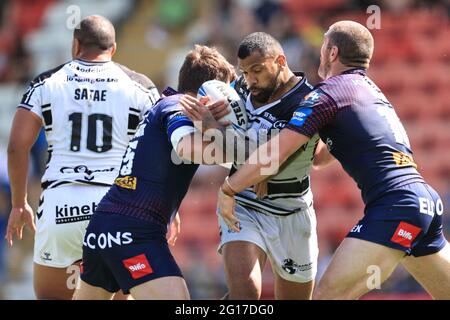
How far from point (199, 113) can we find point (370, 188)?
1.14 m

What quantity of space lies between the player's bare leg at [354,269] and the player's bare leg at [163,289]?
81 centimetres

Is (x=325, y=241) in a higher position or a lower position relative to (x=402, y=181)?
lower

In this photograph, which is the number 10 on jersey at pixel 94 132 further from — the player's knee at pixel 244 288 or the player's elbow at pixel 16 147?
the player's knee at pixel 244 288

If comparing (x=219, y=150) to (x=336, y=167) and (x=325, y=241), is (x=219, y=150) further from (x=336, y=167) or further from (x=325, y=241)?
(x=336, y=167)

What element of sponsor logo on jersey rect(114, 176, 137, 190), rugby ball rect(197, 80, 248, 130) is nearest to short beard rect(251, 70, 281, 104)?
rugby ball rect(197, 80, 248, 130)

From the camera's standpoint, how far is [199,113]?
5812 millimetres

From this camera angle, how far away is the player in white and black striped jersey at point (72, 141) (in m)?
7.05

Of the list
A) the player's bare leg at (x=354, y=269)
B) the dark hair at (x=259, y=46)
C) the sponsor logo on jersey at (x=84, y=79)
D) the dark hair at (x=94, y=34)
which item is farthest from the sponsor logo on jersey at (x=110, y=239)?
the dark hair at (x=94, y=34)

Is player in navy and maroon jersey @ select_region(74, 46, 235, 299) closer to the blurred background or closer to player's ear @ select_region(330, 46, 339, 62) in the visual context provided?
player's ear @ select_region(330, 46, 339, 62)

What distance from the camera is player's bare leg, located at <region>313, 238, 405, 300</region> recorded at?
5.71m

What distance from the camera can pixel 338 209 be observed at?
1284 cm
